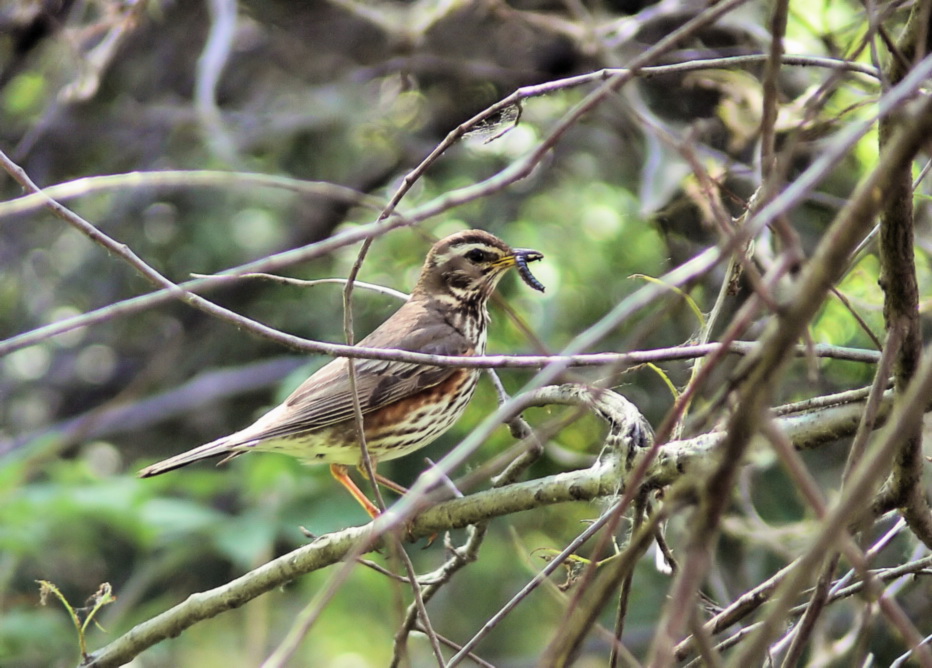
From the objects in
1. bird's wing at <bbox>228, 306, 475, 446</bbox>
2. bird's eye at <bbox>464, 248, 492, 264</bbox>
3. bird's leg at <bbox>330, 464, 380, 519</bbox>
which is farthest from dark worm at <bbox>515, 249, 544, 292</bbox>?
bird's leg at <bbox>330, 464, 380, 519</bbox>

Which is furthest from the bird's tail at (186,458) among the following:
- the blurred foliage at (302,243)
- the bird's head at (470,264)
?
the bird's head at (470,264)

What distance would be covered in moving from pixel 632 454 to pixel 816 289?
1.69m

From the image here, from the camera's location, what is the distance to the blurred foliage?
19.8ft

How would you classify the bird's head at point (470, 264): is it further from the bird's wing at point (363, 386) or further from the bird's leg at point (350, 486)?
the bird's leg at point (350, 486)

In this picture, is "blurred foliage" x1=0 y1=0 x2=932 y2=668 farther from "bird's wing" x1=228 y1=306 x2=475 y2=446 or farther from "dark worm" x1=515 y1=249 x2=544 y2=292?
"dark worm" x1=515 y1=249 x2=544 y2=292

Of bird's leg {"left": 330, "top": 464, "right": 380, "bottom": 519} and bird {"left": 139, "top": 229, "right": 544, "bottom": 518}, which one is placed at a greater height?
bird {"left": 139, "top": 229, "right": 544, "bottom": 518}

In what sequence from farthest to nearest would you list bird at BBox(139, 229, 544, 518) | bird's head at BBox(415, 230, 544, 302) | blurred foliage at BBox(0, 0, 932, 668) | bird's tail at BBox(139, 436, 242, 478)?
1. blurred foliage at BBox(0, 0, 932, 668)
2. bird's head at BBox(415, 230, 544, 302)
3. bird at BBox(139, 229, 544, 518)
4. bird's tail at BBox(139, 436, 242, 478)

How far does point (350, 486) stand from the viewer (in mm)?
5977

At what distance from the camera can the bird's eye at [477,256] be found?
587cm

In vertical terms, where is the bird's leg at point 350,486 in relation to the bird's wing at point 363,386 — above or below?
below

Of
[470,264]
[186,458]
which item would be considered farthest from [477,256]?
[186,458]

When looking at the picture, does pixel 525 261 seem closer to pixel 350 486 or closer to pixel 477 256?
pixel 477 256

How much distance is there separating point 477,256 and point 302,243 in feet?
8.92

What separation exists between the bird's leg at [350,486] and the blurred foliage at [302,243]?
187 millimetres
